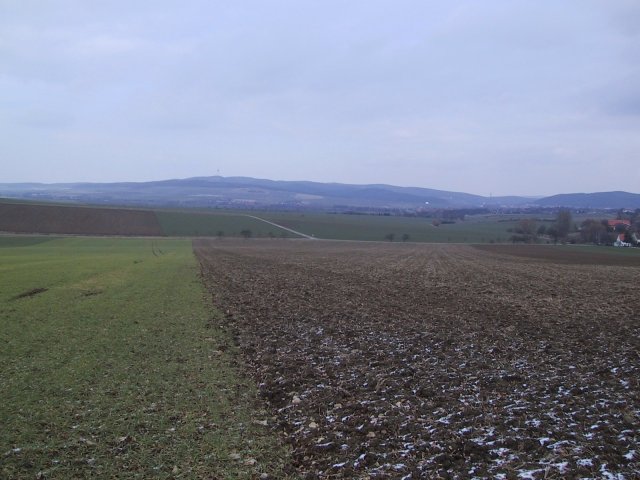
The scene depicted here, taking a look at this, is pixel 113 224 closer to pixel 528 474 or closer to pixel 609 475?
pixel 528 474

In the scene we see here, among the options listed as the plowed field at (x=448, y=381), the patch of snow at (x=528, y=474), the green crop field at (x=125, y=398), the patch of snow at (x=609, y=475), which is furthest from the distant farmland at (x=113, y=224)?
the patch of snow at (x=609, y=475)

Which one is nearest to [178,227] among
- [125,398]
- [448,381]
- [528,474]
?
[125,398]

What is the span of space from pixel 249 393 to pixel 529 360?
727cm

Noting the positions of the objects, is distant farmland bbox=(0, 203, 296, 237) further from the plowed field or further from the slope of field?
the plowed field

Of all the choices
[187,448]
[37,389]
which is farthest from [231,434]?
[37,389]

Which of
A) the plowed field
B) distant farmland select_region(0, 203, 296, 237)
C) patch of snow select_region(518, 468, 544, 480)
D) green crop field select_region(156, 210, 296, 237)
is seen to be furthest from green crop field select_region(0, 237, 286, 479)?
green crop field select_region(156, 210, 296, 237)

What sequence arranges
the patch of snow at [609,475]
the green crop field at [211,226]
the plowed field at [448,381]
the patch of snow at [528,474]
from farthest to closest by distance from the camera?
the green crop field at [211,226] → the plowed field at [448,381] → the patch of snow at [528,474] → the patch of snow at [609,475]

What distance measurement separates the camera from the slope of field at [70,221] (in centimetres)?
10375

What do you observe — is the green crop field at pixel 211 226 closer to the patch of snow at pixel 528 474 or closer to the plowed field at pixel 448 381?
the plowed field at pixel 448 381

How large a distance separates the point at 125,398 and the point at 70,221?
11478cm

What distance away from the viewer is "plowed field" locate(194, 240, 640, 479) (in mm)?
7527

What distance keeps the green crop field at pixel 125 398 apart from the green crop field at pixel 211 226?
9216 cm

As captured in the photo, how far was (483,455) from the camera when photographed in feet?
24.7

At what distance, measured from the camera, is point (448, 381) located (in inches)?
451
